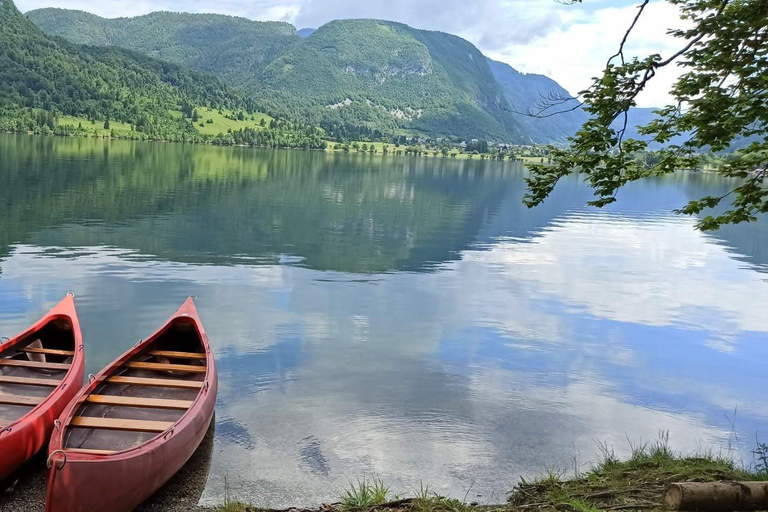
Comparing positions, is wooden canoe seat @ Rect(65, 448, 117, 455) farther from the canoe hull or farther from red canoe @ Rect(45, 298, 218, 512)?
the canoe hull

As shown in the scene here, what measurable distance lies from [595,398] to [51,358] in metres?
13.5

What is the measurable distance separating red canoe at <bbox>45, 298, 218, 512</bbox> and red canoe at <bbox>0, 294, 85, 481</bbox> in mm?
553

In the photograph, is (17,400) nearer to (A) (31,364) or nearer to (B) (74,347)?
(A) (31,364)

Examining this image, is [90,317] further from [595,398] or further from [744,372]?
[744,372]

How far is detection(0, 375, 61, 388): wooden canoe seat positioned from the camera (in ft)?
39.0

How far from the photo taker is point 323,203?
2408 inches

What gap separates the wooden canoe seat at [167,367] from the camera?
13.4 m

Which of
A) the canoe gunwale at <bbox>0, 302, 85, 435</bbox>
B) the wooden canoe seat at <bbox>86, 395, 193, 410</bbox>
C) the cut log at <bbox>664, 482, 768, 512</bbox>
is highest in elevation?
the cut log at <bbox>664, 482, 768, 512</bbox>

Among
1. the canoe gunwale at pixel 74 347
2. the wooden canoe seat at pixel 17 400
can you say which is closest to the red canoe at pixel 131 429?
the canoe gunwale at pixel 74 347

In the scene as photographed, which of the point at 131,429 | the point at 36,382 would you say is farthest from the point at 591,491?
the point at 36,382

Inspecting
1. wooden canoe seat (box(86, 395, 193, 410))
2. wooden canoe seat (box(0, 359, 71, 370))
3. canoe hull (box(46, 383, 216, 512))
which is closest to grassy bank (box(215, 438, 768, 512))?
canoe hull (box(46, 383, 216, 512))

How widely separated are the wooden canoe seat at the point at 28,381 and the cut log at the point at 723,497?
10.5m

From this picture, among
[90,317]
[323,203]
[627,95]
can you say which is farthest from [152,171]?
[627,95]

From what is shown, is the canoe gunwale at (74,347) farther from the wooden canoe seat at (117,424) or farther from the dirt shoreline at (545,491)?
the dirt shoreline at (545,491)
